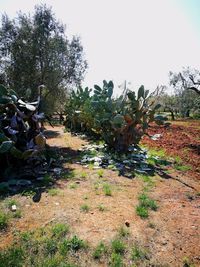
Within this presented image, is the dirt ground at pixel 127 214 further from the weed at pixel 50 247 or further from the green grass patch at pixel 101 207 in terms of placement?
the weed at pixel 50 247

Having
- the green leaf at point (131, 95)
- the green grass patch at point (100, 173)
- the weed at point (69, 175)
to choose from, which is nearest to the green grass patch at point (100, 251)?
the weed at point (69, 175)

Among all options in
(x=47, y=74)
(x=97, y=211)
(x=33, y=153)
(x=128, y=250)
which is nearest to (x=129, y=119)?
(x=33, y=153)

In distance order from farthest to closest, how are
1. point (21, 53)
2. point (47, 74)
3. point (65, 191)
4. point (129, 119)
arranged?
point (47, 74)
point (21, 53)
point (129, 119)
point (65, 191)

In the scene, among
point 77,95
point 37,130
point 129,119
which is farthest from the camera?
point 77,95

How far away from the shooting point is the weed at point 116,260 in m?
3.04

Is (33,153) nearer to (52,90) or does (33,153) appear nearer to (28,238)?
(28,238)

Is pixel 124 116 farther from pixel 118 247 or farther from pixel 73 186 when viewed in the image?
pixel 118 247

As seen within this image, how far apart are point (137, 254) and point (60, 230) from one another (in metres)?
1.10

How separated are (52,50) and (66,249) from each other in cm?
1233

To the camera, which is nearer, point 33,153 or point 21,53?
point 33,153

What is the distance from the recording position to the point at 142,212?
4.34 m

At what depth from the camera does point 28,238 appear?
136 inches

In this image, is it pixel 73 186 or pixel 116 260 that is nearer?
pixel 116 260

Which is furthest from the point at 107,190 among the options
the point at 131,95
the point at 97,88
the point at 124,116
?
the point at 97,88
